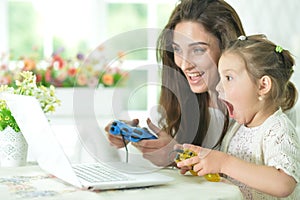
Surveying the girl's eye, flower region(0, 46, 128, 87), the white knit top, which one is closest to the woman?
the girl's eye

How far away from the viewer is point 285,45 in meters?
2.61

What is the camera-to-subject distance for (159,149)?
66.2 inches

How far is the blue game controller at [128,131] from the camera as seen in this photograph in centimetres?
155

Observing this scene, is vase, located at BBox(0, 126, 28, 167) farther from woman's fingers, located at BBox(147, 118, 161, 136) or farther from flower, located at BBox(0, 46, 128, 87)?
flower, located at BBox(0, 46, 128, 87)

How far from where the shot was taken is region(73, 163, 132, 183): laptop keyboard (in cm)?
140

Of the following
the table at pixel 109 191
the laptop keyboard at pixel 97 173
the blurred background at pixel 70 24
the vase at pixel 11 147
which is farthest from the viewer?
the blurred background at pixel 70 24

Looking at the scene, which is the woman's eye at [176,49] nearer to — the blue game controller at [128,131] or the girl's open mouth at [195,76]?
the girl's open mouth at [195,76]

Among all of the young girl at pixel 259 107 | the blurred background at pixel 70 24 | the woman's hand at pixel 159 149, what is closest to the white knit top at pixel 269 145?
the young girl at pixel 259 107

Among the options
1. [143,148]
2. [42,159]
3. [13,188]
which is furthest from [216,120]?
[13,188]

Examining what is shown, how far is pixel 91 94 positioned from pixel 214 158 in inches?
15.5

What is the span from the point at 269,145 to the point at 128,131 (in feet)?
1.34

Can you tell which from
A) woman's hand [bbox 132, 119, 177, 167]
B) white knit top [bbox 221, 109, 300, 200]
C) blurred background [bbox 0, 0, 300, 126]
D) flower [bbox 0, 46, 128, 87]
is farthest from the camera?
blurred background [bbox 0, 0, 300, 126]

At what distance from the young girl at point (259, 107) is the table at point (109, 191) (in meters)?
0.12

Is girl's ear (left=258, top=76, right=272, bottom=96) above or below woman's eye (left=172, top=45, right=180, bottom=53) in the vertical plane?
below
